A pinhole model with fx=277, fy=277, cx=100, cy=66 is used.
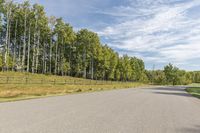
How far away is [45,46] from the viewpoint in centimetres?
7506

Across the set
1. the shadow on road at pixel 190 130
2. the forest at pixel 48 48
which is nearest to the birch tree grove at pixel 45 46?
the forest at pixel 48 48

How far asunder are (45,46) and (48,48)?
2435 millimetres

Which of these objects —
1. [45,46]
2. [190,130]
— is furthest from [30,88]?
[45,46]

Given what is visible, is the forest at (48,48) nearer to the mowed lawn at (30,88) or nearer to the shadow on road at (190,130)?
the mowed lawn at (30,88)

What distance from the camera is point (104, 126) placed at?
8.58 m

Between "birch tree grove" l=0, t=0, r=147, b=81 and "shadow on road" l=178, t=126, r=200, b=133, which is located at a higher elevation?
"birch tree grove" l=0, t=0, r=147, b=81

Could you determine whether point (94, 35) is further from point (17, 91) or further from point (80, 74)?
point (17, 91)

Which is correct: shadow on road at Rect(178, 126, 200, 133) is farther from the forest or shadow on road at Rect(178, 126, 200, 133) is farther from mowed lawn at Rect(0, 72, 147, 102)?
the forest

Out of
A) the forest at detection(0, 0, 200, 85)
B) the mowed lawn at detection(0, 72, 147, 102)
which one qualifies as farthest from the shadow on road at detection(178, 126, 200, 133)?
the forest at detection(0, 0, 200, 85)

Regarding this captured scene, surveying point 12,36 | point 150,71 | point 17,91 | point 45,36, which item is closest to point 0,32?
point 12,36

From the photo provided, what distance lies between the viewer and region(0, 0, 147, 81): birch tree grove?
6032 centimetres

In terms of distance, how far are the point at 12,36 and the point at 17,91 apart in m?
43.6

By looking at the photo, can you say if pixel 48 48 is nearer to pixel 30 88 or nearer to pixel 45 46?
pixel 45 46

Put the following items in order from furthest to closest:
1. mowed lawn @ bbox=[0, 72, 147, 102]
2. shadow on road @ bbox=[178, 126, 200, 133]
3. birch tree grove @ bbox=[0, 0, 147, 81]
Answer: birch tree grove @ bbox=[0, 0, 147, 81]
mowed lawn @ bbox=[0, 72, 147, 102]
shadow on road @ bbox=[178, 126, 200, 133]
